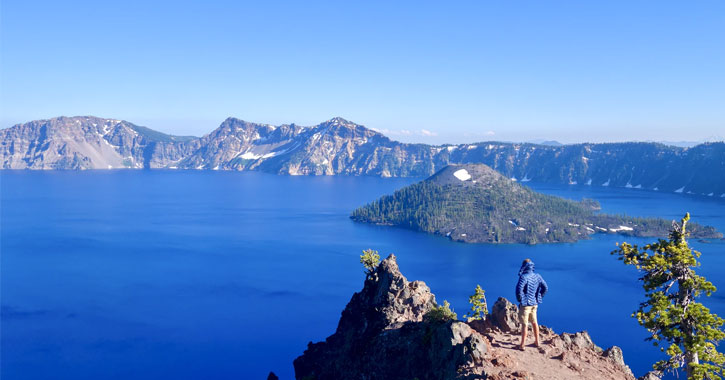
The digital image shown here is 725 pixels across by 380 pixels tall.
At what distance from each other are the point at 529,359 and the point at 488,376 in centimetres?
400

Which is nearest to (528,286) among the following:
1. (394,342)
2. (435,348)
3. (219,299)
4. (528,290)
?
(528,290)

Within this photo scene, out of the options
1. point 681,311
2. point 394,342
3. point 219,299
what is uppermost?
point 681,311

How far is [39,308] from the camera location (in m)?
121

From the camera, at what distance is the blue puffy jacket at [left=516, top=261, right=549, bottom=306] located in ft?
92.5

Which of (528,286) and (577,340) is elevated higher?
(528,286)

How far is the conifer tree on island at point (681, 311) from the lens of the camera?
25.7 metres

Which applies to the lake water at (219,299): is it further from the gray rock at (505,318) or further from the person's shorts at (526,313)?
the person's shorts at (526,313)

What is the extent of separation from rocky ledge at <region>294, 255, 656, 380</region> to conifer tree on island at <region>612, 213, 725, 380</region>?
15.0 feet

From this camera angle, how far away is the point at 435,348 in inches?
1494

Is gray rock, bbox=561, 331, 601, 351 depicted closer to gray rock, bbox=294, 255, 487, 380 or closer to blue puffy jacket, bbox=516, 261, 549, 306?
blue puffy jacket, bbox=516, 261, 549, 306

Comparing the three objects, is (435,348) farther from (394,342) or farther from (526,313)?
(526,313)

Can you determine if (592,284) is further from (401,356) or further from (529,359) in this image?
(529,359)

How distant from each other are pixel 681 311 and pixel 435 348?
17463 mm

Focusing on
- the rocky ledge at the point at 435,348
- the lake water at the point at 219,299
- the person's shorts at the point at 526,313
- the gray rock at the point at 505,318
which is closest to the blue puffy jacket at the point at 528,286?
the person's shorts at the point at 526,313
